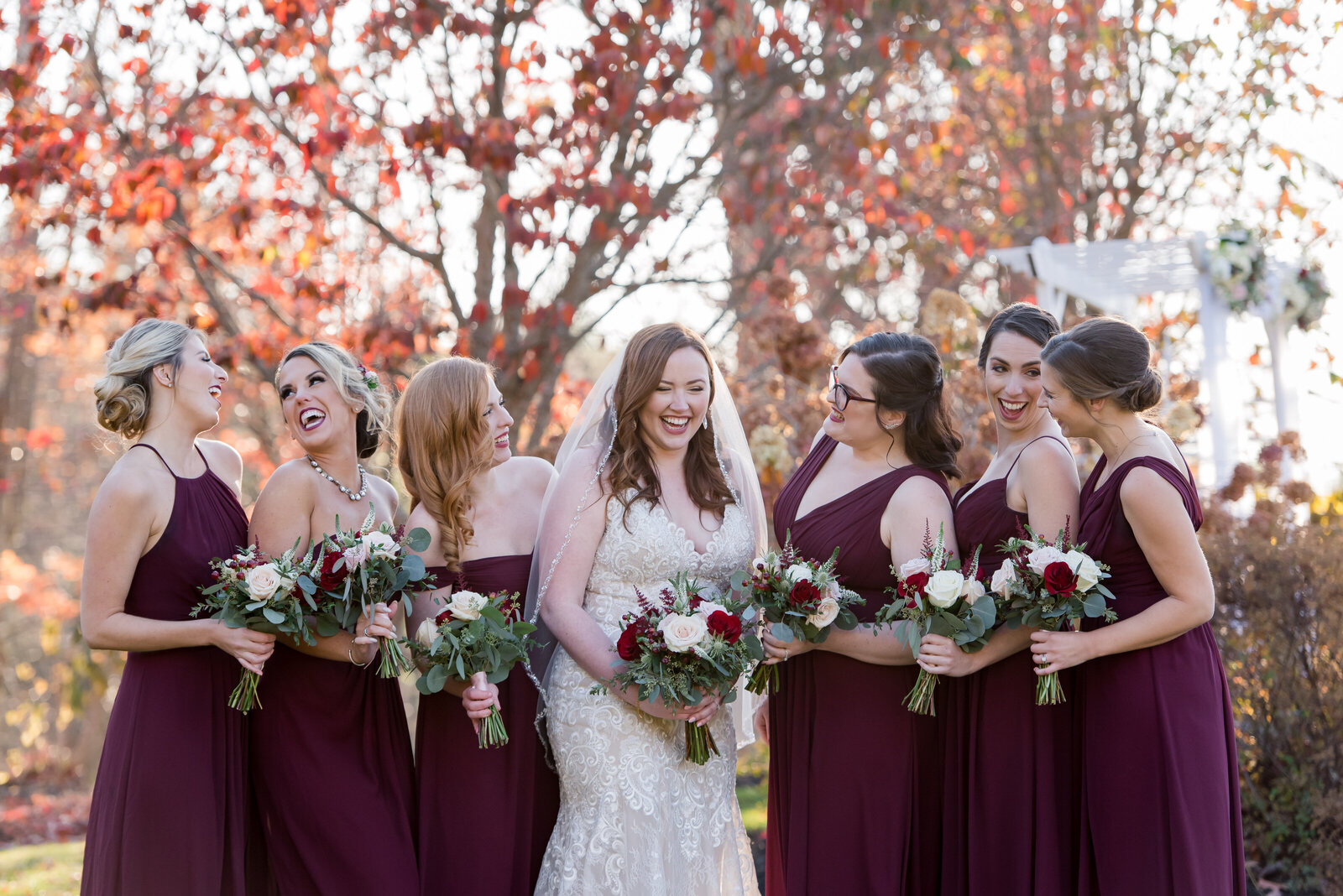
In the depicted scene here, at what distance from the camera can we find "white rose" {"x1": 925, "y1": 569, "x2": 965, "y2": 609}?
12.9ft

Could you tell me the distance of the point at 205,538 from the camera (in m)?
4.38

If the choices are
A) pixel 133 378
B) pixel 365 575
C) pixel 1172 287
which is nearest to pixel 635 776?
pixel 365 575

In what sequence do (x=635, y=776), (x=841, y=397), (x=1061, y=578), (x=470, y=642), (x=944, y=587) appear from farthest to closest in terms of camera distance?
(x=841, y=397)
(x=635, y=776)
(x=470, y=642)
(x=944, y=587)
(x=1061, y=578)

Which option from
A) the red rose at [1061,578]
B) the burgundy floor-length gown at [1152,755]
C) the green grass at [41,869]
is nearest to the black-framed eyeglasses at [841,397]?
the burgundy floor-length gown at [1152,755]

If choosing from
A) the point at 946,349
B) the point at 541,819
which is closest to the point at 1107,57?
the point at 946,349

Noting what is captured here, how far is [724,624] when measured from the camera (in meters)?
4.09

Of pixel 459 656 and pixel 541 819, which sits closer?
pixel 459 656

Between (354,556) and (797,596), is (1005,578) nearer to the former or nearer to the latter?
(797,596)

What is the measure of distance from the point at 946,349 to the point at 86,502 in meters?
17.4

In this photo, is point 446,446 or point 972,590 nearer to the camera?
point 972,590

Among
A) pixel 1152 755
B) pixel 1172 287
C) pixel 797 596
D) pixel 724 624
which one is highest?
pixel 1172 287

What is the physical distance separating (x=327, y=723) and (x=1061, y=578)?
2.70 metres

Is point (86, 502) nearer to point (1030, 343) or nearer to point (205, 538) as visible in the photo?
point (205, 538)

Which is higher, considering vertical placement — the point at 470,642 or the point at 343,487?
the point at 343,487
